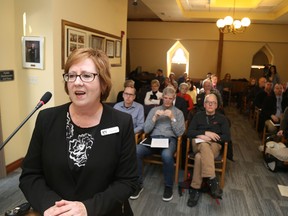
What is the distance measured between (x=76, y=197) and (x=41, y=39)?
2.52m

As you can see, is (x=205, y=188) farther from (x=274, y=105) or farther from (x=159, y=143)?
(x=274, y=105)

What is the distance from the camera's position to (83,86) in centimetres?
113

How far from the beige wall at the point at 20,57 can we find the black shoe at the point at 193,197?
1.97 meters

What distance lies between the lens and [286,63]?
9.80 meters

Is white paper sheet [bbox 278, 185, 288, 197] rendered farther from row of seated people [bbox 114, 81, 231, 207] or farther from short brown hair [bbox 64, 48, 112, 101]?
short brown hair [bbox 64, 48, 112, 101]

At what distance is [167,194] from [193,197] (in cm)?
29

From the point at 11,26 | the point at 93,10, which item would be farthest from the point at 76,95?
the point at 93,10

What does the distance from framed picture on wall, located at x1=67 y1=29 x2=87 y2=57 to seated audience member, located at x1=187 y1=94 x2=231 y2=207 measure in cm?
191

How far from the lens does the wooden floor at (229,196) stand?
2787 millimetres

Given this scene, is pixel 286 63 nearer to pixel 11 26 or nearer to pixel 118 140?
pixel 11 26

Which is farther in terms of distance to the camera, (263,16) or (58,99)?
(263,16)

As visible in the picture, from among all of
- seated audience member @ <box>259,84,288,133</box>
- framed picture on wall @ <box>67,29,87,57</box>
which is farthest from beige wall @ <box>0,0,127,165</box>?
seated audience member @ <box>259,84,288,133</box>

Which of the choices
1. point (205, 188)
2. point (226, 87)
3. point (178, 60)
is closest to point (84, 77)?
point (205, 188)

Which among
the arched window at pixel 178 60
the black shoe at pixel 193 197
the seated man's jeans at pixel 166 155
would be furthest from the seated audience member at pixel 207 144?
the arched window at pixel 178 60
